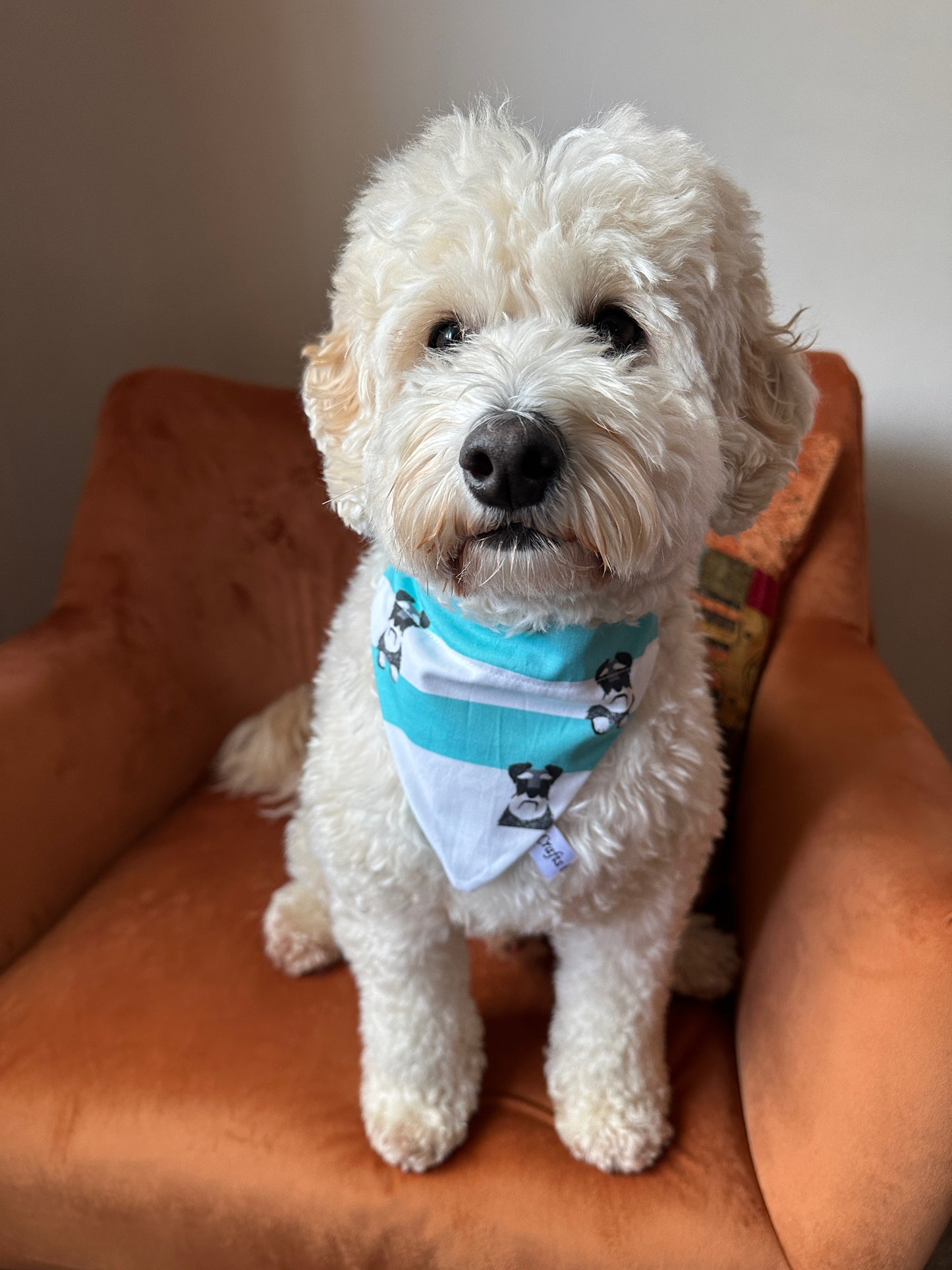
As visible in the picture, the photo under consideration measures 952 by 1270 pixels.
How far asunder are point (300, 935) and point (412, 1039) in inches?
10.4

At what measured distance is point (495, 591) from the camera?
2.64 ft

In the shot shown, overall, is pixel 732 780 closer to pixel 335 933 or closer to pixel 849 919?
pixel 849 919

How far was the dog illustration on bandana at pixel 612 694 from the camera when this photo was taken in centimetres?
93

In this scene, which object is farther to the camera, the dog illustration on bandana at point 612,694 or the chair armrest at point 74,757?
the chair armrest at point 74,757

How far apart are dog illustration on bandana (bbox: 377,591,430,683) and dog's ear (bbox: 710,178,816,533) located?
1.09ft

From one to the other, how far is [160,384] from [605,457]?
113 cm

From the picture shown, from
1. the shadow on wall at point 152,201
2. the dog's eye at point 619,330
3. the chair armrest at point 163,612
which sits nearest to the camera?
the dog's eye at point 619,330

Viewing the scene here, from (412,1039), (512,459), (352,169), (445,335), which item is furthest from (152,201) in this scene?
(412,1039)

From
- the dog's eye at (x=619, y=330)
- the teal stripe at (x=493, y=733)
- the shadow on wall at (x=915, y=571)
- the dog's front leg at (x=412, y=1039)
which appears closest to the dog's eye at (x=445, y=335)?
Result: the dog's eye at (x=619, y=330)

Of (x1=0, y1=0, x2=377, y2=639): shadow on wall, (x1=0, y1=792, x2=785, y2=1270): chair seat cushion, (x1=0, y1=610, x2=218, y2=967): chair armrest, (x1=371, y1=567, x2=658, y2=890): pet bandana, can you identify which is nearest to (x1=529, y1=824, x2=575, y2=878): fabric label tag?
(x1=371, y1=567, x2=658, y2=890): pet bandana

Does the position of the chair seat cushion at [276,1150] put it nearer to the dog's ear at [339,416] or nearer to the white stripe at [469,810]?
the white stripe at [469,810]

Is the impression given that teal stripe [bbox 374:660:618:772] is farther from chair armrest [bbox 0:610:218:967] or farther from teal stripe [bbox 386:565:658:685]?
chair armrest [bbox 0:610:218:967]

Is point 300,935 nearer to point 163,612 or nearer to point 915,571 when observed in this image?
point 163,612

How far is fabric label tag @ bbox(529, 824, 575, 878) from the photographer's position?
95 cm
